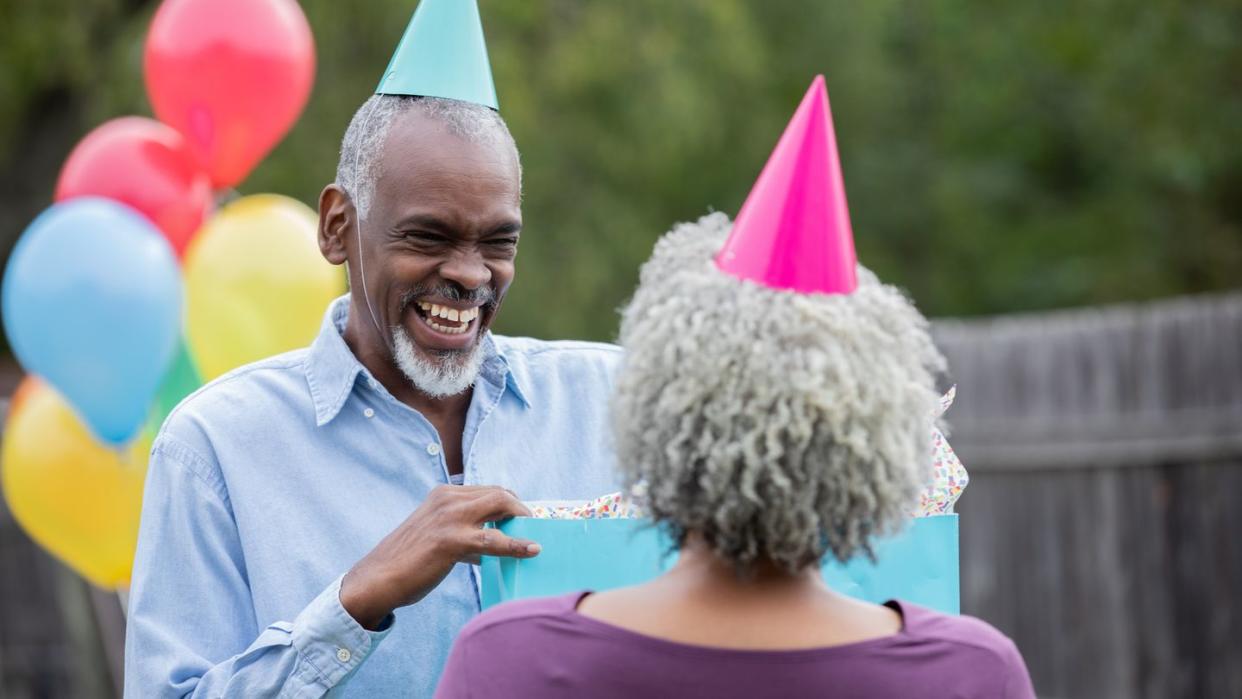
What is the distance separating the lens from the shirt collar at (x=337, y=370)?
2.67m

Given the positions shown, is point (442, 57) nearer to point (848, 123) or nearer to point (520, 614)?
point (520, 614)

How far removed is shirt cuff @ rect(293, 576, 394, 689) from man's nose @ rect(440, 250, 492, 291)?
1.83ft

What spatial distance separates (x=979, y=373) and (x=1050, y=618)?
1.24 meters

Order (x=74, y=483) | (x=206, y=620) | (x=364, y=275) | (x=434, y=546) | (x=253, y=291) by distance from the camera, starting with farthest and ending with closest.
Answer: (x=74, y=483), (x=253, y=291), (x=364, y=275), (x=206, y=620), (x=434, y=546)

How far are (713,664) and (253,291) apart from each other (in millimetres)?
3766

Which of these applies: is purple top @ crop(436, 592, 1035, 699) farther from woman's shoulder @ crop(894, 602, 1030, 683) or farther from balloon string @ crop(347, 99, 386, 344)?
balloon string @ crop(347, 99, 386, 344)

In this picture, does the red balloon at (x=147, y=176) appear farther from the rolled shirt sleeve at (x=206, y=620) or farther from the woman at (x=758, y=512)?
the woman at (x=758, y=512)

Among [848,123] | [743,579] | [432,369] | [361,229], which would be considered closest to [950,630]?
[743,579]

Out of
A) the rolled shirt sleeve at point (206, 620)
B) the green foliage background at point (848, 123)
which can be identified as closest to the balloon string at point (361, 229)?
the rolled shirt sleeve at point (206, 620)

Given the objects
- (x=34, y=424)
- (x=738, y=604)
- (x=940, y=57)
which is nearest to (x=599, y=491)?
(x=738, y=604)

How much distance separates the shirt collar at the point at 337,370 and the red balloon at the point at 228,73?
9.58ft

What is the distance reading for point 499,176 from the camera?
2.71 meters

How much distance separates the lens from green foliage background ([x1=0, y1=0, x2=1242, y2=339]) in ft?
38.0

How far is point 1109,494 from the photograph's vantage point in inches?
268
